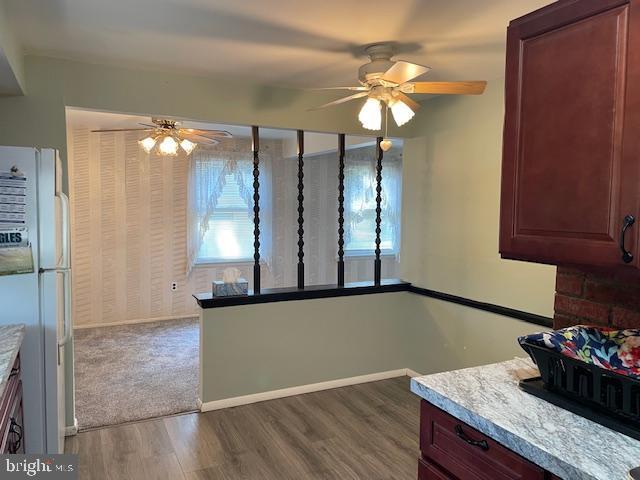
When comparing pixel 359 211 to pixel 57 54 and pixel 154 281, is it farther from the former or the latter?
pixel 57 54

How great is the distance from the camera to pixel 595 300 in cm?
169

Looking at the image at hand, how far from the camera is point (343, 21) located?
215cm

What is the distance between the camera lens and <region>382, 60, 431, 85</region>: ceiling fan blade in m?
2.12

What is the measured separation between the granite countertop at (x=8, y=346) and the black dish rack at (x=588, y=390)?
5.96ft

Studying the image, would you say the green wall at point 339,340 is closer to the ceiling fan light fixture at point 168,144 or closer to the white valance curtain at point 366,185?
the ceiling fan light fixture at point 168,144

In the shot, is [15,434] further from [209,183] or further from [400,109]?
[209,183]

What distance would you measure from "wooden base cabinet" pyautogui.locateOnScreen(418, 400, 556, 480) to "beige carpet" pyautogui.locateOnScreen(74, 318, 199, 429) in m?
2.35

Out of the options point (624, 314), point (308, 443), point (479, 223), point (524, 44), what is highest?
point (524, 44)

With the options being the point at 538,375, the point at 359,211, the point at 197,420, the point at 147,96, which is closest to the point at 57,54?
the point at 147,96

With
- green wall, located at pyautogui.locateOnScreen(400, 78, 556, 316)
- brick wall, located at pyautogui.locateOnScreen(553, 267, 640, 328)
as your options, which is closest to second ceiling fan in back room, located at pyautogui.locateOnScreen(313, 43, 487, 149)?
green wall, located at pyautogui.locateOnScreen(400, 78, 556, 316)

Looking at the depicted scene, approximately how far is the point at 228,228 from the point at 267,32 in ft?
13.7

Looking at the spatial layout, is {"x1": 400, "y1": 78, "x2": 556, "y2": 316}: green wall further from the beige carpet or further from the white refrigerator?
the white refrigerator

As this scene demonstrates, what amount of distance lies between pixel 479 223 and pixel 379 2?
1879 mm

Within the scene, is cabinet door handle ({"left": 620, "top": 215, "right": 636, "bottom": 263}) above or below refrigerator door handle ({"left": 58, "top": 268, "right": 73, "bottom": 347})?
above
